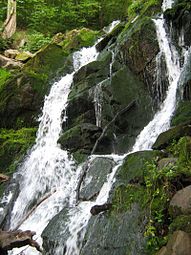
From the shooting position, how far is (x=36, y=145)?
38.1ft

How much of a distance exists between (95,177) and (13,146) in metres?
4.58

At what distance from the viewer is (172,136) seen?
25.2 ft

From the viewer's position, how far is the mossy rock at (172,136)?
7555 mm

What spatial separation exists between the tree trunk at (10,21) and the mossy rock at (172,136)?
1489cm

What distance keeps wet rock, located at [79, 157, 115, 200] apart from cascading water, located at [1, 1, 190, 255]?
0.53 ft

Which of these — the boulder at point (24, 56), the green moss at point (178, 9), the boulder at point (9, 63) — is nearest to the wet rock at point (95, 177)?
the green moss at point (178, 9)

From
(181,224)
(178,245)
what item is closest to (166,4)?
(181,224)

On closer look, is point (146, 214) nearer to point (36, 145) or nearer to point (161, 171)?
point (161, 171)

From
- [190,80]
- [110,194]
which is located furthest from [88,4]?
[110,194]

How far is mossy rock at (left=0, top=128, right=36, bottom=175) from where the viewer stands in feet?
36.7

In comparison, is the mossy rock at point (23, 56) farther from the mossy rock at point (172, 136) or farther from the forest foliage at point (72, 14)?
the mossy rock at point (172, 136)

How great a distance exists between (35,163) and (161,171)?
17.2 feet

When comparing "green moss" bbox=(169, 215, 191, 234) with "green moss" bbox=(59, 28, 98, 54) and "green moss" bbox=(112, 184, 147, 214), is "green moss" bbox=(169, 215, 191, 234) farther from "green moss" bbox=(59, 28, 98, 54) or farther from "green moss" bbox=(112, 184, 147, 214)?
"green moss" bbox=(59, 28, 98, 54)

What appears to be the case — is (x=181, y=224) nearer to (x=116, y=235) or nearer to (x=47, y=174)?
(x=116, y=235)
